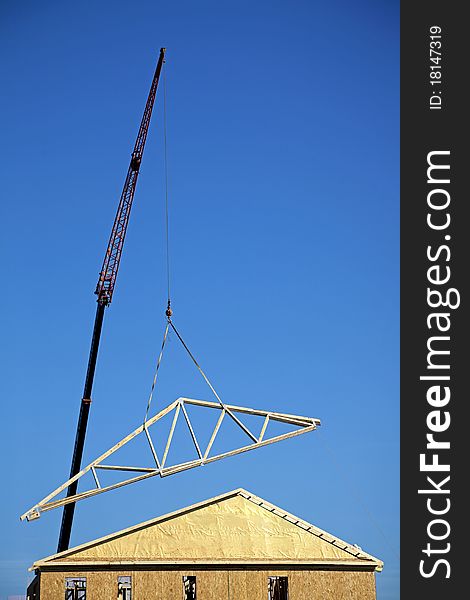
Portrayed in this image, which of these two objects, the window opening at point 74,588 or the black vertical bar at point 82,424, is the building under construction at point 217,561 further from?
the black vertical bar at point 82,424

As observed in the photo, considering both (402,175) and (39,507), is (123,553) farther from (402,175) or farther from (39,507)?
(402,175)

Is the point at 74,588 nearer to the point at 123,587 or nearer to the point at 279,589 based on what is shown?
the point at 123,587

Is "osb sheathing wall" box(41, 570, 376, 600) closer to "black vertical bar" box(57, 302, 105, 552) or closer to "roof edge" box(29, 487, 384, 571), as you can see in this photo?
"roof edge" box(29, 487, 384, 571)

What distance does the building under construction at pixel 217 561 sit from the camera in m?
46.3

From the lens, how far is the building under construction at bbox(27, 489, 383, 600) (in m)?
Result: 46.3

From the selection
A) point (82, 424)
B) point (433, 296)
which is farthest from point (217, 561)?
point (82, 424)

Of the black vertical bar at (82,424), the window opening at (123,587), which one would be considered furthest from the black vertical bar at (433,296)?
the black vertical bar at (82,424)

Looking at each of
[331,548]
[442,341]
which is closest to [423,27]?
[442,341]

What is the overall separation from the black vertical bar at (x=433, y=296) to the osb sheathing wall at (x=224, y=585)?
10671 millimetres

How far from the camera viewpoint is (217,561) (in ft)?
154

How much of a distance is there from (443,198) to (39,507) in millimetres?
28635

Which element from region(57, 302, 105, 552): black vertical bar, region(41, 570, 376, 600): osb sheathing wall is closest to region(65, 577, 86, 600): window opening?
region(41, 570, 376, 600): osb sheathing wall

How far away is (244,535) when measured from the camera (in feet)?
158

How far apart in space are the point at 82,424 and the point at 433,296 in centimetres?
4465
